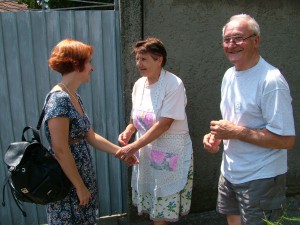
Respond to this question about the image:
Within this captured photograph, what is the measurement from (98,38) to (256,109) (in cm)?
166

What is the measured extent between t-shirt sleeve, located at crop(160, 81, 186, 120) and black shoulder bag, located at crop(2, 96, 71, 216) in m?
0.89

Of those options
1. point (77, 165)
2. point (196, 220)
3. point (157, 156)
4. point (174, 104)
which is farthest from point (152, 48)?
point (196, 220)

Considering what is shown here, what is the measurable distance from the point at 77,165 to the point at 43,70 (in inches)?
44.6

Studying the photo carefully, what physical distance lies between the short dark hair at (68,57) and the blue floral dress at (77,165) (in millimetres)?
177

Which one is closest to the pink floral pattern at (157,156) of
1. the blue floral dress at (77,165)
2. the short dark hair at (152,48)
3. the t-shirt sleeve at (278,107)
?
the blue floral dress at (77,165)

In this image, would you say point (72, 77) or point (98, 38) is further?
point (98, 38)

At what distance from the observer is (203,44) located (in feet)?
10.2

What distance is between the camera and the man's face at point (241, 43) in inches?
79.3

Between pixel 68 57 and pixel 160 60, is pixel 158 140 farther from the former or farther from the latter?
pixel 68 57

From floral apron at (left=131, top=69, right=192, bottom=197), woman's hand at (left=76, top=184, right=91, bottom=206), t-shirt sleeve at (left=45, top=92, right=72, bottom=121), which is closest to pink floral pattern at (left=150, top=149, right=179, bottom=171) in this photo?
floral apron at (left=131, top=69, right=192, bottom=197)

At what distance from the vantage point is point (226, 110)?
2262 mm

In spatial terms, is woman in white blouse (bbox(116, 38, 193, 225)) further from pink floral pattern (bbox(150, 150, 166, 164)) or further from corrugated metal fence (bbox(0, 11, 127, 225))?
corrugated metal fence (bbox(0, 11, 127, 225))

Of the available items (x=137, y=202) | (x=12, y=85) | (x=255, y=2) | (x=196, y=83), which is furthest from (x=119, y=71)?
(x=255, y=2)

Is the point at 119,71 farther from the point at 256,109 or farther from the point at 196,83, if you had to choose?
the point at 256,109
